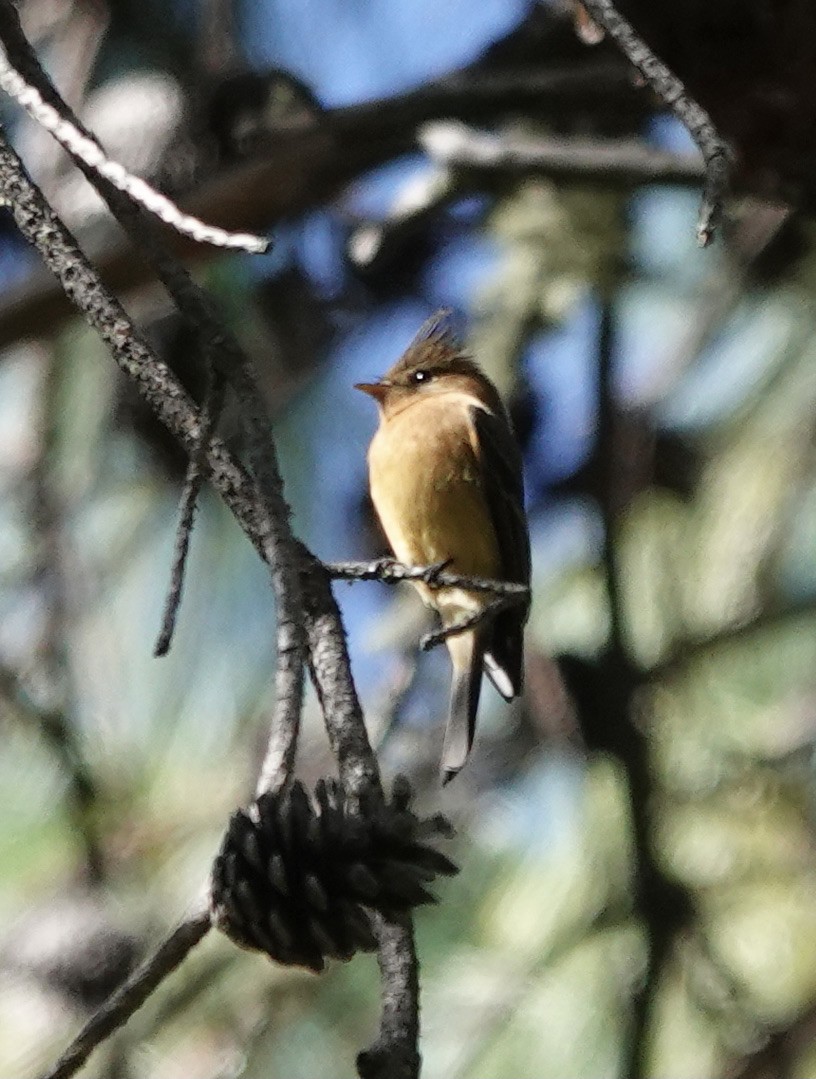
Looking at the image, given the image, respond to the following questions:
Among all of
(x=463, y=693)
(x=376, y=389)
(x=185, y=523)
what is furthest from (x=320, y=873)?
(x=376, y=389)

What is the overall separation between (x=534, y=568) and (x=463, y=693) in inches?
29.3

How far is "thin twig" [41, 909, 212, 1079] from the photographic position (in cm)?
96

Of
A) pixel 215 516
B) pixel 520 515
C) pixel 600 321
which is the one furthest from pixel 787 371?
pixel 215 516

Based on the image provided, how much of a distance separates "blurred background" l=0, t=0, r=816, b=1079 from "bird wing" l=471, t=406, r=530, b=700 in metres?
0.11

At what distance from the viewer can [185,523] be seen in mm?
1087

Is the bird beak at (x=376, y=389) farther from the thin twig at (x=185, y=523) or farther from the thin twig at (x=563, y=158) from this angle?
the thin twig at (x=185, y=523)

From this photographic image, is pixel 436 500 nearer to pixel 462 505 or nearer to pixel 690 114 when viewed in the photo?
pixel 462 505

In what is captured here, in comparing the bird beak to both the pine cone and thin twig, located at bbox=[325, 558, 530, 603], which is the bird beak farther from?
the pine cone

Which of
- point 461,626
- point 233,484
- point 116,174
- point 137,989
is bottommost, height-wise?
point 461,626

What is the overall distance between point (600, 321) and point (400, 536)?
21.6 inches

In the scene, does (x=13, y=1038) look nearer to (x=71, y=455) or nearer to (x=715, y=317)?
(x=71, y=455)

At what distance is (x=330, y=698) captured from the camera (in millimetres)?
1008

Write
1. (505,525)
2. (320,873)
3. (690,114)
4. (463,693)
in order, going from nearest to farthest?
(320,873)
(690,114)
(463,693)
(505,525)

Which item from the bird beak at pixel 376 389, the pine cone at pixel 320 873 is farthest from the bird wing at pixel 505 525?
the pine cone at pixel 320 873
